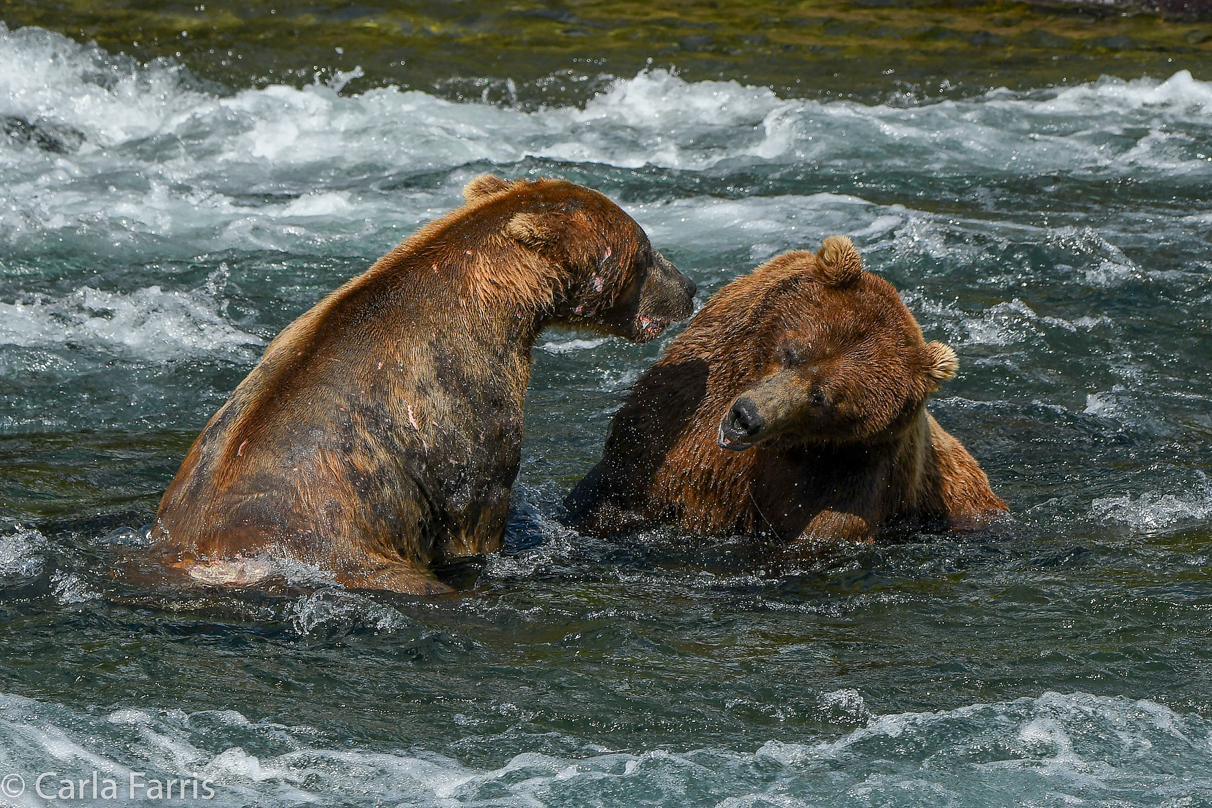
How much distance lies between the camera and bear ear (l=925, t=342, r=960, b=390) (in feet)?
18.4

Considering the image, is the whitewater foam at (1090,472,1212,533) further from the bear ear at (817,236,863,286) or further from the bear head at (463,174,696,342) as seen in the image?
the bear head at (463,174,696,342)

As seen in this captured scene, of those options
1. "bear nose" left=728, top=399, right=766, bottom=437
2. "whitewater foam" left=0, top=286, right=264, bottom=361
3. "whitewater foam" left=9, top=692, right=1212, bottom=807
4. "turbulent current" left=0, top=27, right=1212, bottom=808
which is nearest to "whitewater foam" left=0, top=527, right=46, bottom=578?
"turbulent current" left=0, top=27, right=1212, bottom=808

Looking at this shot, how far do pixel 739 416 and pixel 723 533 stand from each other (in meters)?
1.15

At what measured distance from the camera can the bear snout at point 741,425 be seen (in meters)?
5.16

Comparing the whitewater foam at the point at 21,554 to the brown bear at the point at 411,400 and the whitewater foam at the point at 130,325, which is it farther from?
the whitewater foam at the point at 130,325

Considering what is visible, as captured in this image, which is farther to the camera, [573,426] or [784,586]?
[573,426]

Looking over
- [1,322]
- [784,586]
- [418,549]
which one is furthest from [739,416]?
[1,322]

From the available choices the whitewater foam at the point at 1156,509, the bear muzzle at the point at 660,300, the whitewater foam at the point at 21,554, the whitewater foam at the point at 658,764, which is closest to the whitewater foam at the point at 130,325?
the whitewater foam at the point at 21,554

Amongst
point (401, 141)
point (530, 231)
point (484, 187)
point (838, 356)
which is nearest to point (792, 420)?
point (838, 356)

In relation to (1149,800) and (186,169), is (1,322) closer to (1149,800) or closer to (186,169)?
(186,169)

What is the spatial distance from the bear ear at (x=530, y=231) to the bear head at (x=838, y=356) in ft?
3.01

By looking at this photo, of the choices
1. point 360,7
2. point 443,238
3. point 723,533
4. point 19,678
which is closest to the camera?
point 19,678

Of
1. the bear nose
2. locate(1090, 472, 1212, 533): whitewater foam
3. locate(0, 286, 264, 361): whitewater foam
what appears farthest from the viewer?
locate(0, 286, 264, 361): whitewater foam

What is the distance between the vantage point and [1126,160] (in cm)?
1278
